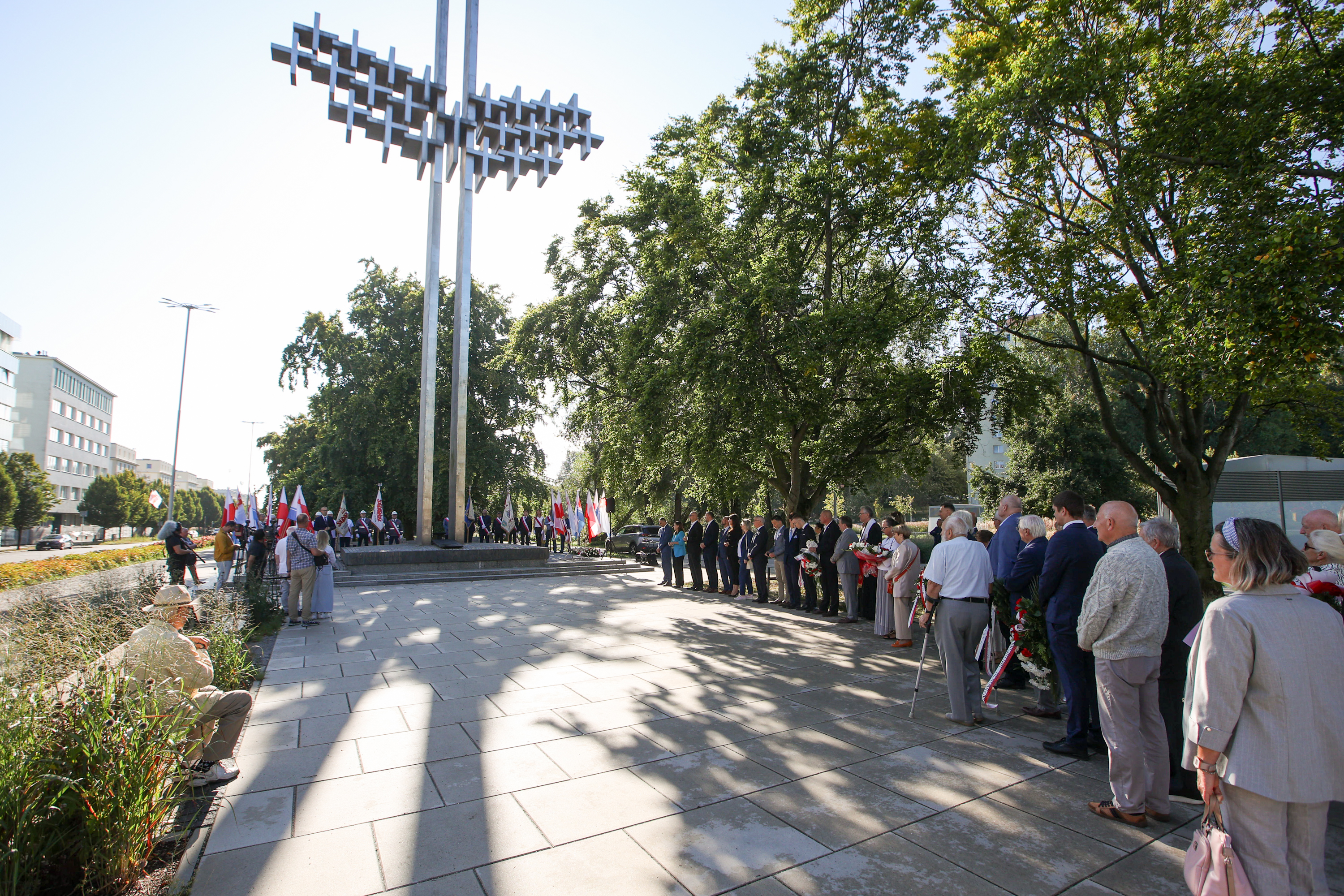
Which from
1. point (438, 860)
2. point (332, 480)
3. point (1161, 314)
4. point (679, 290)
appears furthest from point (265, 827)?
point (332, 480)

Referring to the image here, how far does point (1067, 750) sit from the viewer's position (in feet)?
16.5

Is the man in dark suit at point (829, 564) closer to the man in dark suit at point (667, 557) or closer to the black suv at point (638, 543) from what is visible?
the man in dark suit at point (667, 557)

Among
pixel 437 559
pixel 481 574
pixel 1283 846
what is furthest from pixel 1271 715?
pixel 437 559

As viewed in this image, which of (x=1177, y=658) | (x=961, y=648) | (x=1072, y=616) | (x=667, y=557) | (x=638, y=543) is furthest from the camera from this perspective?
(x=638, y=543)

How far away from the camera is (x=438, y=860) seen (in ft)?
11.2

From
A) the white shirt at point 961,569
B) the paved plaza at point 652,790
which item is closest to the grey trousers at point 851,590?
the paved plaza at point 652,790

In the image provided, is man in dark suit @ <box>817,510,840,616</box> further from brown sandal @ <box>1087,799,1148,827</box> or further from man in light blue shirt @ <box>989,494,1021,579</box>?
brown sandal @ <box>1087,799,1148,827</box>

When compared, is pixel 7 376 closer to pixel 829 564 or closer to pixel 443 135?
pixel 443 135

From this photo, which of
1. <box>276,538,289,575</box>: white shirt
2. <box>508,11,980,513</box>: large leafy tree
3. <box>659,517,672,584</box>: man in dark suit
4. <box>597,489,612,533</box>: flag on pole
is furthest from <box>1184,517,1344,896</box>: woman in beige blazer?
<box>597,489,612,533</box>: flag on pole

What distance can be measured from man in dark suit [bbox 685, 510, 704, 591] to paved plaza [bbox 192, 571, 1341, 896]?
325 inches

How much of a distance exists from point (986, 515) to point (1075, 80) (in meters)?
27.8

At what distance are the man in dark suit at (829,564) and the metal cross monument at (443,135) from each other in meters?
12.4

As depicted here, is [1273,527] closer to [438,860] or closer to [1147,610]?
[1147,610]

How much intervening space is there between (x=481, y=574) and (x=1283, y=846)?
17.9 m
